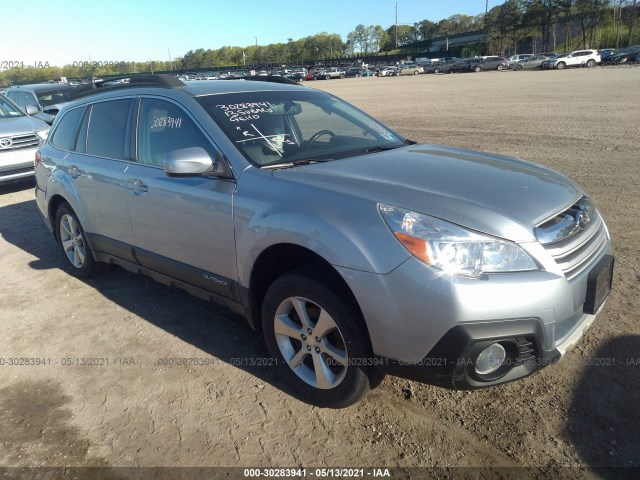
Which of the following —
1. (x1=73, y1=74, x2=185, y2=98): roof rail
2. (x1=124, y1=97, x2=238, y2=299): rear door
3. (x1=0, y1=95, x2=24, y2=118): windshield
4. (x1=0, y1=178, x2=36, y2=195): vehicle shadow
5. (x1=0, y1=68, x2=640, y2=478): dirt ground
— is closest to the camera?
(x1=0, y1=68, x2=640, y2=478): dirt ground

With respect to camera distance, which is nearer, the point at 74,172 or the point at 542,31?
the point at 74,172

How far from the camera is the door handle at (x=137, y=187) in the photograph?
12.1 feet

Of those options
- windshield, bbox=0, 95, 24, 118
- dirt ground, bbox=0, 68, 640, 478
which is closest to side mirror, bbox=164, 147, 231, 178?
dirt ground, bbox=0, 68, 640, 478

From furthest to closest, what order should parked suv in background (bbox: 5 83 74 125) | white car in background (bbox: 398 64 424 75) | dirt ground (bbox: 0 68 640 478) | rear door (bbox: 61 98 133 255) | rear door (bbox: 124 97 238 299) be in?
white car in background (bbox: 398 64 424 75)
parked suv in background (bbox: 5 83 74 125)
rear door (bbox: 61 98 133 255)
rear door (bbox: 124 97 238 299)
dirt ground (bbox: 0 68 640 478)

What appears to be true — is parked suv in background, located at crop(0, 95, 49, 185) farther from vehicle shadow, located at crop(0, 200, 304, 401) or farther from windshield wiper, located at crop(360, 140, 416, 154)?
windshield wiper, located at crop(360, 140, 416, 154)

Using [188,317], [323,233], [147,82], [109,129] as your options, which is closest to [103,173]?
Result: [109,129]

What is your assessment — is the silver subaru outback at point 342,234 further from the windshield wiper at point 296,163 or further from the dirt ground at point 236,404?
the dirt ground at point 236,404

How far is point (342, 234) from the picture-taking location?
254 cm

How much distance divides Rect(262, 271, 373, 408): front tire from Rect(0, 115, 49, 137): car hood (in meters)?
8.30

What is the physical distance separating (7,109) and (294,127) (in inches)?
357

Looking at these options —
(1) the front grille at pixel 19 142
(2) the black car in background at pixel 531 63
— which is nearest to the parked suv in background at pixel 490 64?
(2) the black car in background at pixel 531 63

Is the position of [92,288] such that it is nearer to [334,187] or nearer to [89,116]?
[89,116]

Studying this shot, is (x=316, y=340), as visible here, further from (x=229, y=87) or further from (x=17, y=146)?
(x=17, y=146)

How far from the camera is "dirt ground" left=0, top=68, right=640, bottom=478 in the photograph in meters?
2.59
